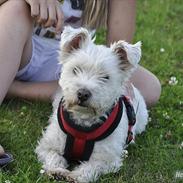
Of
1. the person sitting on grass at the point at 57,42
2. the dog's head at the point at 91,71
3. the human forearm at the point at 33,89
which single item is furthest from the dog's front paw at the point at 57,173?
the human forearm at the point at 33,89

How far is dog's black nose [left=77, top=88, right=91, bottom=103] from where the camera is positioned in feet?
12.7

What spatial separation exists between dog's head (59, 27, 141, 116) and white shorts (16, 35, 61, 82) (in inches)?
39.3

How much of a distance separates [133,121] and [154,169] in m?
0.41

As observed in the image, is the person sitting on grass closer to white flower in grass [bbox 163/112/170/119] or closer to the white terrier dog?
A: white flower in grass [bbox 163/112/170/119]

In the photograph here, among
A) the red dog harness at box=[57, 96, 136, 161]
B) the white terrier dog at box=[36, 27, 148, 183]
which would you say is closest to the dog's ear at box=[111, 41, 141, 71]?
the white terrier dog at box=[36, 27, 148, 183]

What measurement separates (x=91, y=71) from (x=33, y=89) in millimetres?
1359

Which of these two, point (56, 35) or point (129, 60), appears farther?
point (56, 35)

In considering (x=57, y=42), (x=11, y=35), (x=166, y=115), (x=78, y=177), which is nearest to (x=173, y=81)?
(x=166, y=115)

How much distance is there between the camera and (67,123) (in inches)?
167

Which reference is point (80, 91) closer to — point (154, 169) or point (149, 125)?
point (154, 169)

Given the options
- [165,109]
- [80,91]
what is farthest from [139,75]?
[80,91]

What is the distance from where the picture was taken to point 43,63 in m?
5.29

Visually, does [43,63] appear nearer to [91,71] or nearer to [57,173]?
[91,71]

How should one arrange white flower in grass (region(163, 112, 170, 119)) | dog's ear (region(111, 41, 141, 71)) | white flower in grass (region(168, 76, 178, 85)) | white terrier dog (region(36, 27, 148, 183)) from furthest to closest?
white flower in grass (region(168, 76, 178, 85))
white flower in grass (region(163, 112, 170, 119))
dog's ear (region(111, 41, 141, 71))
white terrier dog (region(36, 27, 148, 183))
